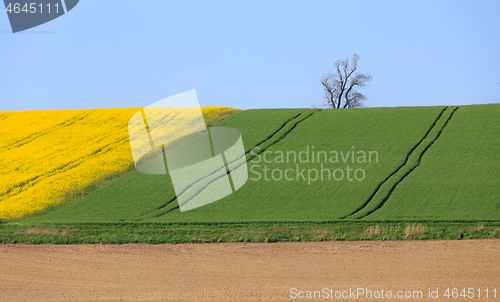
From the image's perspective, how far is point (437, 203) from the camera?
81.3ft

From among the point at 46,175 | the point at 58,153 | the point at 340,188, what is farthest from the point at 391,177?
the point at 58,153

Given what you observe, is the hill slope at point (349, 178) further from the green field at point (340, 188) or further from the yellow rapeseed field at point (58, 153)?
the yellow rapeseed field at point (58, 153)

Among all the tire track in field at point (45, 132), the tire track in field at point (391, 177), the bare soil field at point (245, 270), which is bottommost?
the tire track in field at point (391, 177)

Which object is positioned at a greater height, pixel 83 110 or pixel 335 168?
pixel 83 110

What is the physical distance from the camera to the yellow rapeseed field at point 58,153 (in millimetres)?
29672

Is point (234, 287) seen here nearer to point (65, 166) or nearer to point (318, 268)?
point (318, 268)

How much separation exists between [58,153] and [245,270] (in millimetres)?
27915

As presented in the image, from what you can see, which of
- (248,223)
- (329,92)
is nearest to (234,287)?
(248,223)

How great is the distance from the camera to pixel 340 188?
92.3 feet

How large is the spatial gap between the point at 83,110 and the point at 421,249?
4440cm

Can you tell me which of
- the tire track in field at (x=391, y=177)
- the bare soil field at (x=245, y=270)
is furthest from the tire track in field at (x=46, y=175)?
the tire track in field at (x=391, y=177)

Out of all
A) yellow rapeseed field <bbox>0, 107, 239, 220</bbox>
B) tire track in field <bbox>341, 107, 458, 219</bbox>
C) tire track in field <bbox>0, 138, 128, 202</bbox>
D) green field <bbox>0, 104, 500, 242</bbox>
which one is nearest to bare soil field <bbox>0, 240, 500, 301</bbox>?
green field <bbox>0, 104, 500, 242</bbox>

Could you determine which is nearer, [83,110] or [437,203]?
[437,203]

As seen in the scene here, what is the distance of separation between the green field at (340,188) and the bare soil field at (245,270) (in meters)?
1.78
